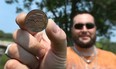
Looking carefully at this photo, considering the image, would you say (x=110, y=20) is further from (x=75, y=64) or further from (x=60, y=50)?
(x=60, y=50)

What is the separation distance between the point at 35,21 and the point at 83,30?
2690 mm

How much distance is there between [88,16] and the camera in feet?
13.9

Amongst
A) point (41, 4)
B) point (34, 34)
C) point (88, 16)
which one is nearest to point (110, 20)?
point (41, 4)

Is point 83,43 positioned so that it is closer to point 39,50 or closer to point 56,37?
point 39,50

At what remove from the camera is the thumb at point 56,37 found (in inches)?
59.3

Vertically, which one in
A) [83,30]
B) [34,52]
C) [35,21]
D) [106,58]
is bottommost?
[106,58]

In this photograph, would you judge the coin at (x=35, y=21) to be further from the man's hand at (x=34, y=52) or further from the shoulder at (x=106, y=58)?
the shoulder at (x=106, y=58)

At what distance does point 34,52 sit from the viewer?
5.32 feet

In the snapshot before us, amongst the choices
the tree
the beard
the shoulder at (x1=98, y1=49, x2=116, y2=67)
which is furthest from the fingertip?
the tree

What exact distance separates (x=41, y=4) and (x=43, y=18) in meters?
14.6

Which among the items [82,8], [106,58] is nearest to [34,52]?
[106,58]

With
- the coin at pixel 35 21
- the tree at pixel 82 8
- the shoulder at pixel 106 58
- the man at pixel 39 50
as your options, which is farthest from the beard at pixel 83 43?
the tree at pixel 82 8

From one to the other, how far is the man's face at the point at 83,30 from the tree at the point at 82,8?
1094cm

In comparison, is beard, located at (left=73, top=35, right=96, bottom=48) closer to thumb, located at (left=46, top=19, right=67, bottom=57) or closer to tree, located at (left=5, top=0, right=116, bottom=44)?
thumb, located at (left=46, top=19, right=67, bottom=57)
